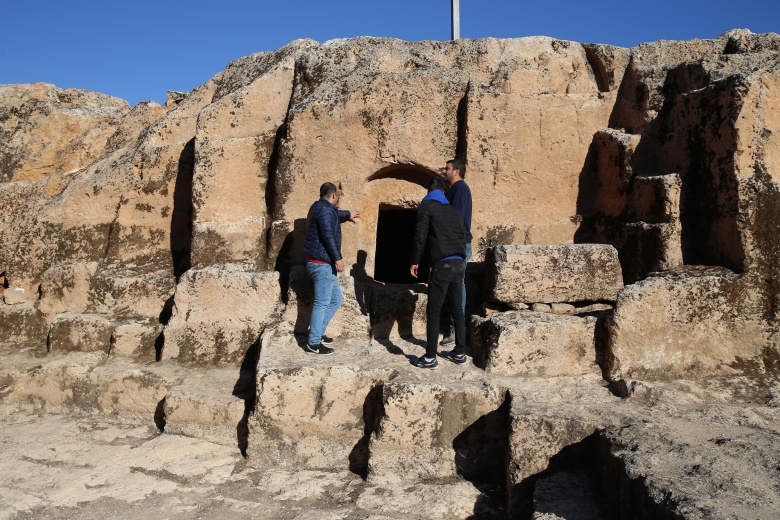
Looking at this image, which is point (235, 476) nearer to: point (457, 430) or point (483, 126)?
point (457, 430)

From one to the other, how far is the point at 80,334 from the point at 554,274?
170 inches

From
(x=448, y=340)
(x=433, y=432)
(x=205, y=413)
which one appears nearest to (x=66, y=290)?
(x=205, y=413)

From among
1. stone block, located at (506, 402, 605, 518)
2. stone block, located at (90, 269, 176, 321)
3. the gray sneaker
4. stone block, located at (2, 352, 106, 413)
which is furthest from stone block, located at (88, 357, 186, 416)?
stone block, located at (506, 402, 605, 518)

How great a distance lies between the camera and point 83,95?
898 cm

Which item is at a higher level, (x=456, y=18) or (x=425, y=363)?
(x=456, y=18)

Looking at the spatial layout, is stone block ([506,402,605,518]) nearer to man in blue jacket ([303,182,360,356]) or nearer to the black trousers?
the black trousers

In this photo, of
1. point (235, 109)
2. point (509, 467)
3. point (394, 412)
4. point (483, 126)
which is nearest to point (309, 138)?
point (235, 109)

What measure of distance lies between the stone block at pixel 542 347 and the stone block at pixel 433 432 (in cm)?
42

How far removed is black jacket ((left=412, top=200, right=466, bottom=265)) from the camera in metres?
4.88

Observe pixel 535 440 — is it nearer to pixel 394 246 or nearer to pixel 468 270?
pixel 468 270

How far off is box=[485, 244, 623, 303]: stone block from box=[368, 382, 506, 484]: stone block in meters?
1.11

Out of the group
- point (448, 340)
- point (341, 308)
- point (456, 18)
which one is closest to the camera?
point (448, 340)

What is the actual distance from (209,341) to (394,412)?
2196 millimetres

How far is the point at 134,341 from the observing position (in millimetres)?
6254
